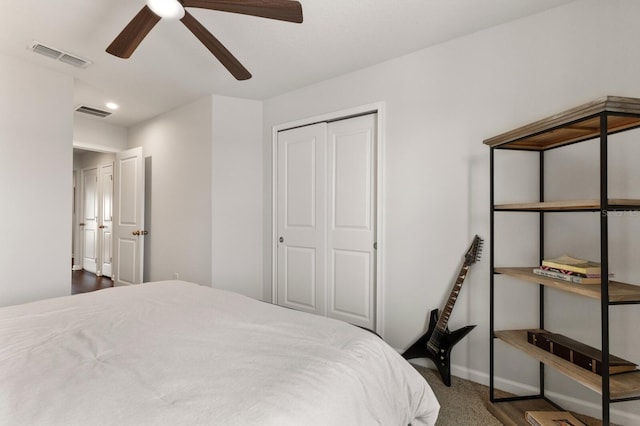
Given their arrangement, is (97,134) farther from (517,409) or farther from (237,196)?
(517,409)

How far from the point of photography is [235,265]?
344 centimetres

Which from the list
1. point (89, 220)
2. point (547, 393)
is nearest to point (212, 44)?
point (547, 393)

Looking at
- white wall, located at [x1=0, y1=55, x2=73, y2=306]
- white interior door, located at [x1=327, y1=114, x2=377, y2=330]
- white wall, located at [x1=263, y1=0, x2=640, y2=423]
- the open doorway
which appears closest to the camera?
white wall, located at [x1=263, y1=0, x2=640, y2=423]

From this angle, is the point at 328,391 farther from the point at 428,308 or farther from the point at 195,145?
the point at 195,145

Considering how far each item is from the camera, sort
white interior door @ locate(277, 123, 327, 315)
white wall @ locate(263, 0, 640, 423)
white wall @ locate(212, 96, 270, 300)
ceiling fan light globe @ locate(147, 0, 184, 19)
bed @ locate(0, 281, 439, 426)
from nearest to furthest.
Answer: bed @ locate(0, 281, 439, 426)
ceiling fan light globe @ locate(147, 0, 184, 19)
white wall @ locate(263, 0, 640, 423)
white interior door @ locate(277, 123, 327, 315)
white wall @ locate(212, 96, 270, 300)

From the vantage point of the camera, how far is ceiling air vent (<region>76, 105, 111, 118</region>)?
12.4 feet

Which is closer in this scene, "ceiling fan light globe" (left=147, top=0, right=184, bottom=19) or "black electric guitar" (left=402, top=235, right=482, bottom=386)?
"ceiling fan light globe" (left=147, top=0, right=184, bottom=19)

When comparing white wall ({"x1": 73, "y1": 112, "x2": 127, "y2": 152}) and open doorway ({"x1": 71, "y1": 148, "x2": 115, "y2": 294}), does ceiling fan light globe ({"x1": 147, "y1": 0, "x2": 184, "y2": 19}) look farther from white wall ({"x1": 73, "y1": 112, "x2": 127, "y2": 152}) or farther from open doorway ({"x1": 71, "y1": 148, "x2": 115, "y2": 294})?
open doorway ({"x1": 71, "y1": 148, "x2": 115, "y2": 294})

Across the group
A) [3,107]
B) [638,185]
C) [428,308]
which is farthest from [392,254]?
[3,107]

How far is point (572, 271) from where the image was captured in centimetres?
151

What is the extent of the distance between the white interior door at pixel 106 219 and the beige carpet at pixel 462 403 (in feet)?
18.3

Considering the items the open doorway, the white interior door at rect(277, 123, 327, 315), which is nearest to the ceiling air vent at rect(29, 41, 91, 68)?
the white interior door at rect(277, 123, 327, 315)

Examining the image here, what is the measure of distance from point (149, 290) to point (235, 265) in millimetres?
1528

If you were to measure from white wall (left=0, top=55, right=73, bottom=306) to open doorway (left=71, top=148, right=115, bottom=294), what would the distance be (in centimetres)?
248
